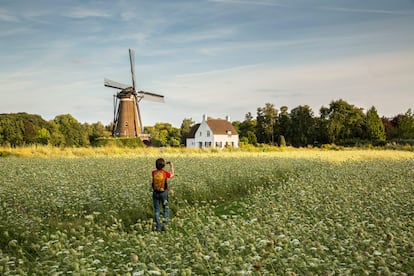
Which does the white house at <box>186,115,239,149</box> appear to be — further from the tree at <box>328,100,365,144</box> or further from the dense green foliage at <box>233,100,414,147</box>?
the tree at <box>328,100,365,144</box>

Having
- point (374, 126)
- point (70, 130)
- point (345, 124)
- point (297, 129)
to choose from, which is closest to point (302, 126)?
point (297, 129)

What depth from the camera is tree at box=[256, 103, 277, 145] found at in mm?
74125

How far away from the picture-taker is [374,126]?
2373 inches

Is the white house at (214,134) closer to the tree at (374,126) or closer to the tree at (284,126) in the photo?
the tree at (284,126)

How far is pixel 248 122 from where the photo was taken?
84.5 m

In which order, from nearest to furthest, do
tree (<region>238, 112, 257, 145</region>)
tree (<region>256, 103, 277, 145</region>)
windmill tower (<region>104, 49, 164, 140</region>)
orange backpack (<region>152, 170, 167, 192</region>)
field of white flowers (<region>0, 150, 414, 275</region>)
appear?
field of white flowers (<region>0, 150, 414, 275</region>)
orange backpack (<region>152, 170, 167, 192</region>)
windmill tower (<region>104, 49, 164, 140</region>)
tree (<region>256, 103, 277, 145</region>)
tree (<region>238, 112, 257, 145</region>)

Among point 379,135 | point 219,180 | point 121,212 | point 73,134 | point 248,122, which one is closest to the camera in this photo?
point 121,212

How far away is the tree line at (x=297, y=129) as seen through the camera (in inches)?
2381

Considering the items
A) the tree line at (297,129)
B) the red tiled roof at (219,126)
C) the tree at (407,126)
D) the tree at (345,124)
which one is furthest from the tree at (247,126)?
the tree at (407,126)

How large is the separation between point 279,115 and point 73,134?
38.1 metres

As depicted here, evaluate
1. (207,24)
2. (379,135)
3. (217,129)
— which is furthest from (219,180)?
(217,129)

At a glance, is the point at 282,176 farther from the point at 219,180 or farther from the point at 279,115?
the point at 279,115

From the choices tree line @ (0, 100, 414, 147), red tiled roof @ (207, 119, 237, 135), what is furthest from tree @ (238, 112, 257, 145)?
red tiled roof @ (207, 119, 237, 135)

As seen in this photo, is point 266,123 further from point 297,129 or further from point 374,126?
point 374,126
